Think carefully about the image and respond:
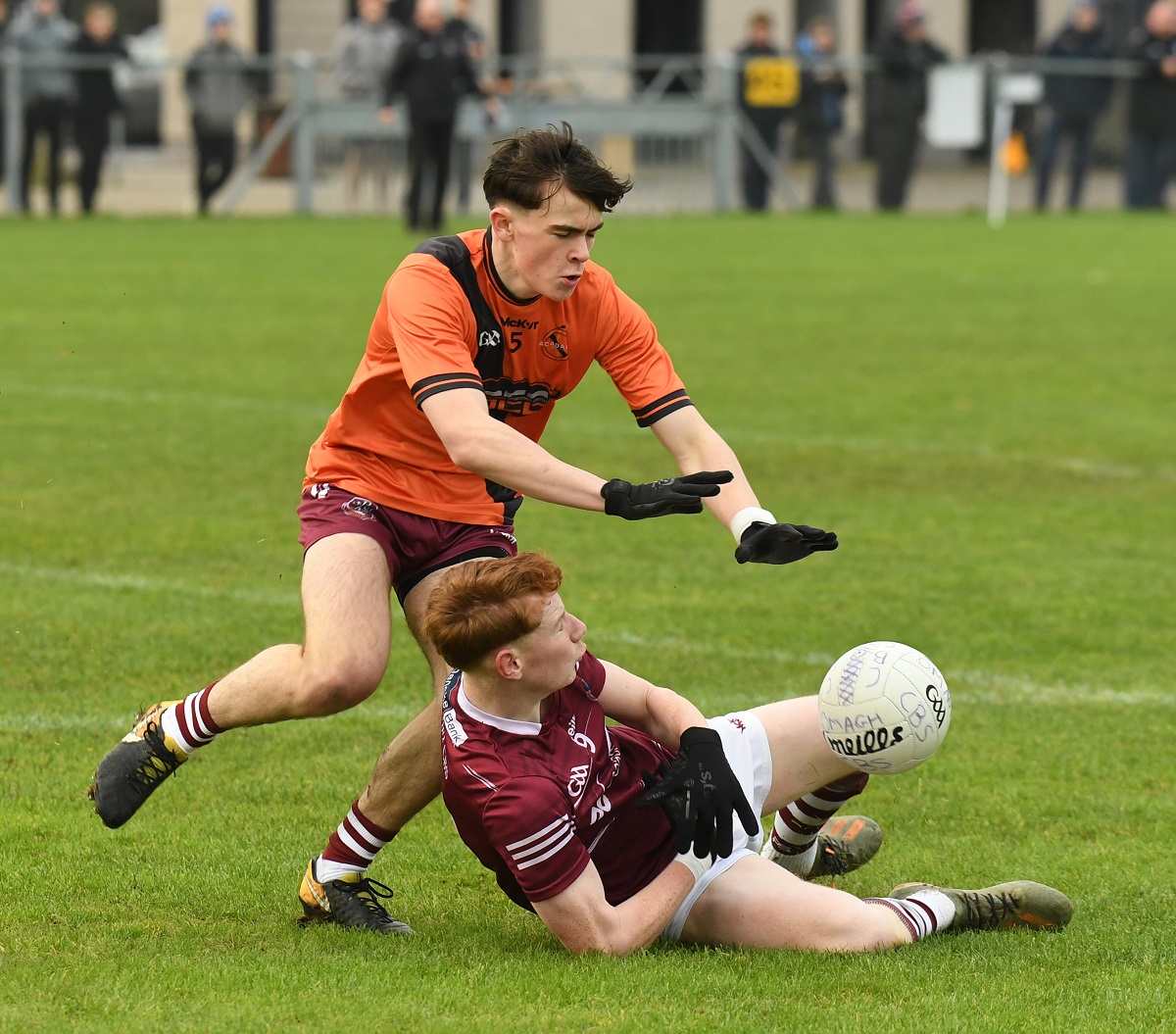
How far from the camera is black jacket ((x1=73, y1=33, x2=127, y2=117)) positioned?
86.1 ft

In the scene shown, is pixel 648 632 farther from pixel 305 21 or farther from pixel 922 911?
pixel 305 21

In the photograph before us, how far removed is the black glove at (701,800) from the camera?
15.6ft

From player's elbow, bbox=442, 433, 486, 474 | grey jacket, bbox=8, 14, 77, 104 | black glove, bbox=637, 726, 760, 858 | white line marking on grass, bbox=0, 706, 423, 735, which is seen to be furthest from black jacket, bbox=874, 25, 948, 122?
black glove, bbox=637, 726, 760, 858

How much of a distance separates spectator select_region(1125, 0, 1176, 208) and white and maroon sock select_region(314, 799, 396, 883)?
84.9ft

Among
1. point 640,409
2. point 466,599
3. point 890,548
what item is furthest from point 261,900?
point 890,548

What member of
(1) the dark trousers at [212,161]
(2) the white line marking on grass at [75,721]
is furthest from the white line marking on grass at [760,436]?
(1) the dark trousers at [212,161]

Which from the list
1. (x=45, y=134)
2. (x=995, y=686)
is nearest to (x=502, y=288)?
(x=995, y=686)

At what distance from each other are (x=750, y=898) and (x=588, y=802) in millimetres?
429

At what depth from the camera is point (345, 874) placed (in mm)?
5223

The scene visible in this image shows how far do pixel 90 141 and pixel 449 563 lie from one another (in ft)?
72.1

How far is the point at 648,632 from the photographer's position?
26.5 ft

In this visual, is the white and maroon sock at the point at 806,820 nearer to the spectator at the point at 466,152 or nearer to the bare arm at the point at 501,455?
the bare arm at the point at 501,455

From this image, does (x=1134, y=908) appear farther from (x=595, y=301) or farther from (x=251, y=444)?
(x=251, y=444)

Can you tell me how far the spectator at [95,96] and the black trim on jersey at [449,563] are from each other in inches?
856
